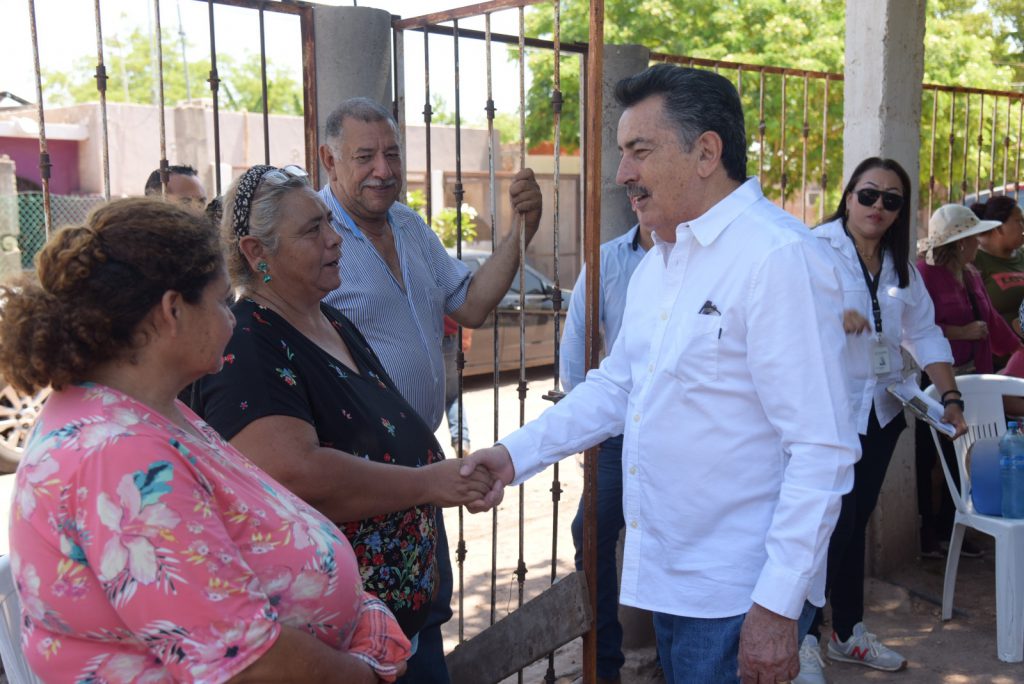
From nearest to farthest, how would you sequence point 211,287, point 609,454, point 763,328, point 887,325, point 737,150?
point 211,287
point 763,328
point 737,150
point 609,454
point 887,325

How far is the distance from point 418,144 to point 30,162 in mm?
8789

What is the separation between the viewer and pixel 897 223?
4.34 metres

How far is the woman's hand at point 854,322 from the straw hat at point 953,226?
5.57 feet

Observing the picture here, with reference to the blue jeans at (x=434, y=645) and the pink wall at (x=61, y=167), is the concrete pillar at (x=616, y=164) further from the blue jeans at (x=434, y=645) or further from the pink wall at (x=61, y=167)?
the pink wall at (x=61, y=167)

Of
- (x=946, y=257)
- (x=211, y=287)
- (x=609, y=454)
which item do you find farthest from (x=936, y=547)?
(x=211, y=287)

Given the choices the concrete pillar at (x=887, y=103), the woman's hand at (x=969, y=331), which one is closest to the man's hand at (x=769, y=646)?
the concrete pillar at (x=887, y=103)

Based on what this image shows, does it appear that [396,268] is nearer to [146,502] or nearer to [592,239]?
[592,239]

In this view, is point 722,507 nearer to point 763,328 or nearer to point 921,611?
point 763,328

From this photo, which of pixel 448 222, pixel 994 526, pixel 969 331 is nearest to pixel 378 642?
pixel 994 526

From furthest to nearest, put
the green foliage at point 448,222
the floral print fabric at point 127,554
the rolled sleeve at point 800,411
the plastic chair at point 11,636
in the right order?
the green foliage at point 448,222 → the rolled sleeve at point 800,411 → the plastic chair at point 11,636 → the floral print fabric at point 127,554

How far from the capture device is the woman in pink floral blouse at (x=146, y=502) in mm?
1400

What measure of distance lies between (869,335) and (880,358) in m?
0.12

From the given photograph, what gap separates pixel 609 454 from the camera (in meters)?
3.83

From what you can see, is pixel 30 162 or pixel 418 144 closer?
pixel 30 162
